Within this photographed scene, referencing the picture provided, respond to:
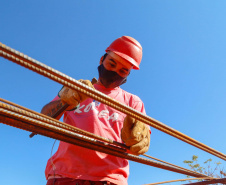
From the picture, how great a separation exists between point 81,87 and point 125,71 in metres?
1.04

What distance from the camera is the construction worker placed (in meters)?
1.46

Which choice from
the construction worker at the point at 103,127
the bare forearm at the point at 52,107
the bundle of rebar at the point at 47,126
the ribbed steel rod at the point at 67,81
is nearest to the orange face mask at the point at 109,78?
the construction worker at the point at 103,127

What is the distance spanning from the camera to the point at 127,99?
2027 mm

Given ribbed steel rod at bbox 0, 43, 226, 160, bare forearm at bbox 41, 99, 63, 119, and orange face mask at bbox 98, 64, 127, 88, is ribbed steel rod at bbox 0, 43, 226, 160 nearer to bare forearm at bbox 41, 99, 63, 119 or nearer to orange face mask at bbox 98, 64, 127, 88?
bare forearm at bbox 41, 99, 63, 119

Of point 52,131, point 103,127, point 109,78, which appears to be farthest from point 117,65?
point 52,131

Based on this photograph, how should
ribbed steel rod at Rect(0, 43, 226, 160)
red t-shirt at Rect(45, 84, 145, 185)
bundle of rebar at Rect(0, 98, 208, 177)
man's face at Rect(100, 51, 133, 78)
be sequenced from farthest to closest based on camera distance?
man's face at Rect(100, 51, 133, 78)
red t-shirt at Rect(45, 84, 145, 185)
bundle of rebar at Rect(0, 98, 208, 177)
ribbed steel rod at Rect(0, 43, 226, 160)

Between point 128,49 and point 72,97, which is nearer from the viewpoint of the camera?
point 72,97

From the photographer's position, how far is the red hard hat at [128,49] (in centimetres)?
200

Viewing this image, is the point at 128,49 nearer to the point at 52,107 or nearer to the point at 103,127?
the point at 103,127

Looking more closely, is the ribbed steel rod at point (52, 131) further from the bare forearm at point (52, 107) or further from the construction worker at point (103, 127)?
the bare forearm at point (52, 107)

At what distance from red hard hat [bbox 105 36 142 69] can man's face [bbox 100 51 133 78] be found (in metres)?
0.03

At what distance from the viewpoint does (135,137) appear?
4.62 ft

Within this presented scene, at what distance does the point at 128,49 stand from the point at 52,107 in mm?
885

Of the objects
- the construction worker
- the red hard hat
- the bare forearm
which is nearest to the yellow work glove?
the construction worker
